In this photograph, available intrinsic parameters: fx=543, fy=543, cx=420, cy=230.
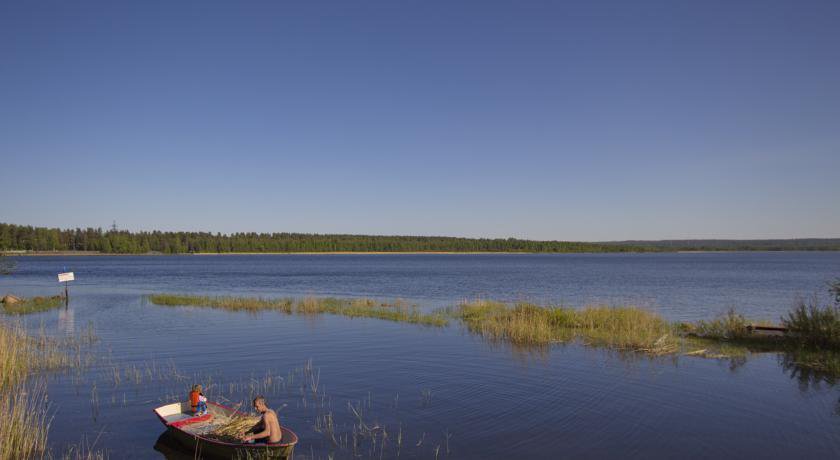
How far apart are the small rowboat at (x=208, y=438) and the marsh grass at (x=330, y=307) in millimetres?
17225

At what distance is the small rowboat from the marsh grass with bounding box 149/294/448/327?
17225 mm

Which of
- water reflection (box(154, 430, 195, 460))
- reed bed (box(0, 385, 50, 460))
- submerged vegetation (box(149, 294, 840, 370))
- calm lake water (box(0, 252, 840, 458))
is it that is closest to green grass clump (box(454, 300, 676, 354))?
submerged vegetation (box(149, 294, 840, 370))

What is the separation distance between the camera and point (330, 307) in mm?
35812

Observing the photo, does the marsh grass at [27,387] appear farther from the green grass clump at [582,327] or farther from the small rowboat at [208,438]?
the green grass clump at [582,327]

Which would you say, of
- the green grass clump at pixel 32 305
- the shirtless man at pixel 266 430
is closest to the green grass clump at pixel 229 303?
the green grass clump at pixel 32 305

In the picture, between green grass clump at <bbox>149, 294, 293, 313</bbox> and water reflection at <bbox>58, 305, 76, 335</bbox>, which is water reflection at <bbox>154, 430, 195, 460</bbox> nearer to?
water reflection at <bbox>58, 305, 76, 335</bbox>

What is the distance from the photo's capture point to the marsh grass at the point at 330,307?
102 feet

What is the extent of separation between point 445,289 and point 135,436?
43249 millimetres

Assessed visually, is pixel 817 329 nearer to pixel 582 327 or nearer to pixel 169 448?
pixel 582 327

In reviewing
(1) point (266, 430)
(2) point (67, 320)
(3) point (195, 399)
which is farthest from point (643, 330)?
(2) point (67, 320)

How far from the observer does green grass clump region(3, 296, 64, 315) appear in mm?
33344

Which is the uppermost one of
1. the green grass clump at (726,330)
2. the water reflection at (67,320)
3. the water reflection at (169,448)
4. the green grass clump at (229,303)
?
the green grass clump at (726,330)

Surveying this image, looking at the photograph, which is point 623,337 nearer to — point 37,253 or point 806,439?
point 806,439

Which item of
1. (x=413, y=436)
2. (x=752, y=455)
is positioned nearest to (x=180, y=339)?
(x=413, y=436)
